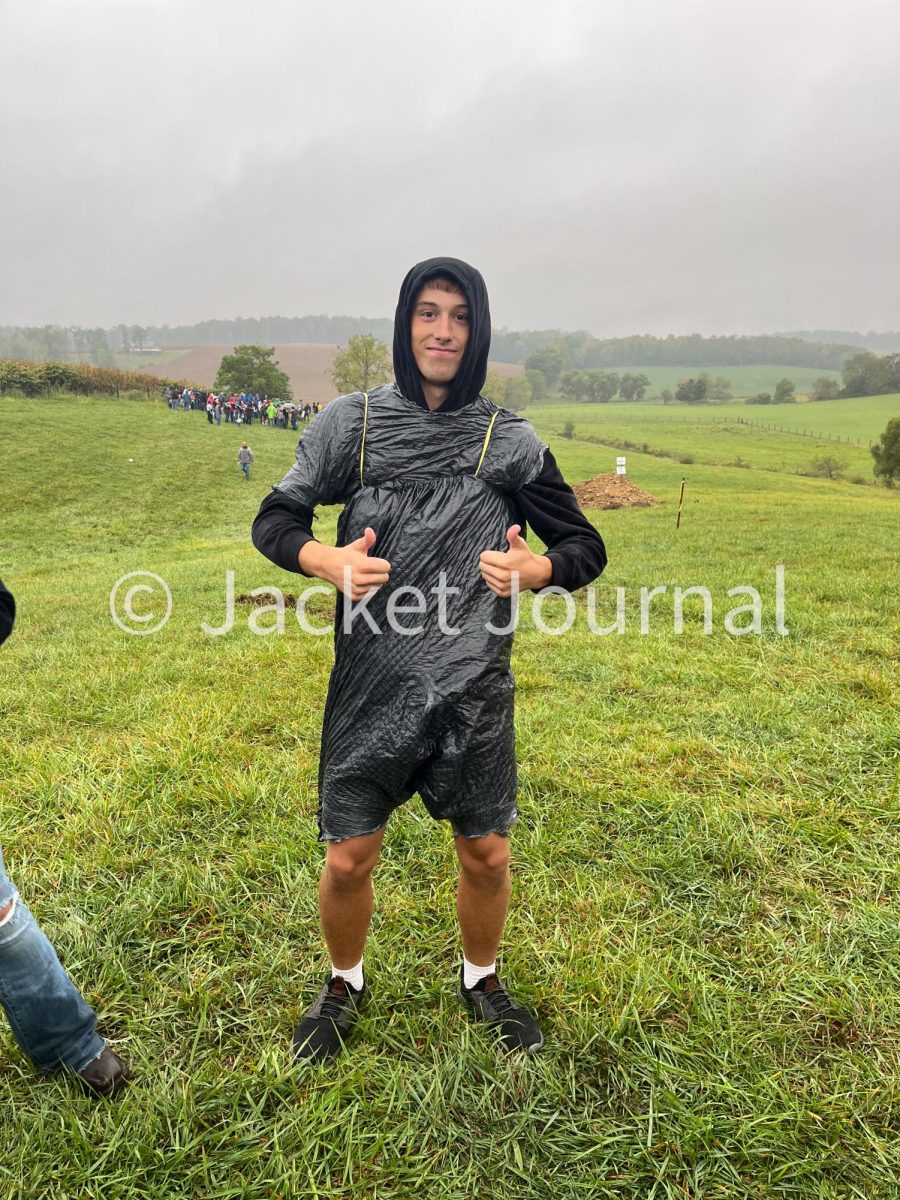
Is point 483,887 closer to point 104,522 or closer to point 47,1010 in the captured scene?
point 47,1010

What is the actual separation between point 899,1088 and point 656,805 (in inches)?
53.4

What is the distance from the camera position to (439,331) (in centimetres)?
164

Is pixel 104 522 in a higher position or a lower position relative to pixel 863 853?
lower

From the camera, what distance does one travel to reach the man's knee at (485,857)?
1771 millimetres

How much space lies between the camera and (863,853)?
8.81 ft

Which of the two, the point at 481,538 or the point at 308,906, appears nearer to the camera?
the point at 481,538

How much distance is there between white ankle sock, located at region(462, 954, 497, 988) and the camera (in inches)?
79.9

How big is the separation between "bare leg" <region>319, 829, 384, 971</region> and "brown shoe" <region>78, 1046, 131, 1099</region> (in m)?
0.63

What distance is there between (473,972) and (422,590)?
4.21 feet

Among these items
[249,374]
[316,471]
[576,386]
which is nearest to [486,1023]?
[316,471]

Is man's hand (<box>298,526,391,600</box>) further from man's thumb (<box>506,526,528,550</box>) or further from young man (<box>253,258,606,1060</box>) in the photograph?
man's thumb (<box>506,526,528,550</box>)

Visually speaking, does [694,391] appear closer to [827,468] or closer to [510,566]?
[827,468]

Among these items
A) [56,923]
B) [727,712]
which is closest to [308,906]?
[56,923]

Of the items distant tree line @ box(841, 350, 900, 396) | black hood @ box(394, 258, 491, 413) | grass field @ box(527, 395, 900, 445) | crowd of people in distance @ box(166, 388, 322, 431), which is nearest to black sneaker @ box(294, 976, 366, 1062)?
black hood @ box(394, 258, 491, 413)
